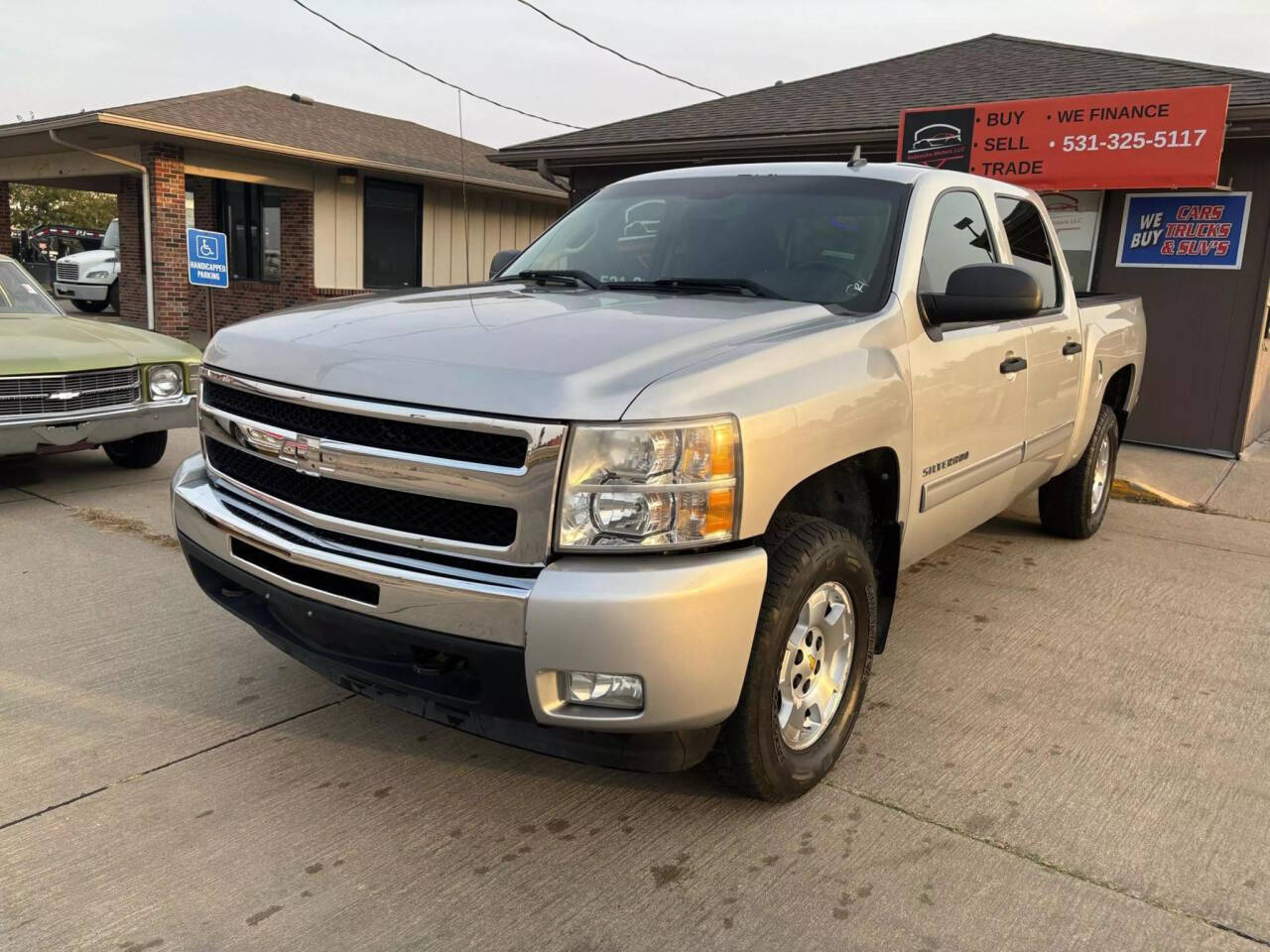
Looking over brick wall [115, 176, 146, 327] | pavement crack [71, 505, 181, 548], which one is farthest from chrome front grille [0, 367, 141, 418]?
brick wall [115, 176, 146, 327]

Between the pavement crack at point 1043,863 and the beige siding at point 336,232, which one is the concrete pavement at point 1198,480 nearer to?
the pavement crack at point 1043,863

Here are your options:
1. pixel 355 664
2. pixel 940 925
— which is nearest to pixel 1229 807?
pixel 940 925

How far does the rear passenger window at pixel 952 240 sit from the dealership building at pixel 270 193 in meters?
12.7

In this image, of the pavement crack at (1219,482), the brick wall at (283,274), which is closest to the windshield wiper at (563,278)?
the pavement crack at (1219,482)

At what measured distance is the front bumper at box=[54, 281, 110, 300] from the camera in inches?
880

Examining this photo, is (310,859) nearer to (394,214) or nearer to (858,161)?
(858,161)

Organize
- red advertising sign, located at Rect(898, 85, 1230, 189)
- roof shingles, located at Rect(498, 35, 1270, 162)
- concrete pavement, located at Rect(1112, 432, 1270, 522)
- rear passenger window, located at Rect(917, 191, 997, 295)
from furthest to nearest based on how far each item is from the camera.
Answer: roof shingles, located at Rect(498, 35, 1270, 162) → red advertising sign, located at Rect(898, 85, 1230, 189) → concrete pavement, located at Rect(1112, 432, 1270, 522) → rear passenger window, located at Rect(917, 191, 997, 295)

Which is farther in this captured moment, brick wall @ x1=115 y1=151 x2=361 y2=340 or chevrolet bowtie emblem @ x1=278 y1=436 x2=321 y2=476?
brick wall @ x1=115 y1=151 x2=361 y2=340

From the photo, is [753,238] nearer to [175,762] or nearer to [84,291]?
[175,762]

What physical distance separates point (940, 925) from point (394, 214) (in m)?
17.9

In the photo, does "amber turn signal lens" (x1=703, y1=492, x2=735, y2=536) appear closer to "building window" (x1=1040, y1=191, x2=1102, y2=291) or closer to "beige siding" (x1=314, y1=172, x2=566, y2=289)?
"building window" (x1=1040, y1=191, x2=1102, y2=291)

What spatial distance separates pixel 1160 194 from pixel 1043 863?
8104 mm

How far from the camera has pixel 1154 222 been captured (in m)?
9.15

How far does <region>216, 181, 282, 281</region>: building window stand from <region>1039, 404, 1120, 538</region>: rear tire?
14940 millimetres
